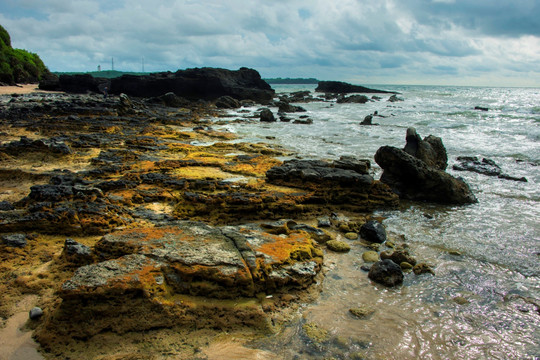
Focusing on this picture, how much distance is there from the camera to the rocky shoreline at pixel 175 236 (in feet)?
10.3

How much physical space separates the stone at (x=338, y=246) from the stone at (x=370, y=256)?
27cm

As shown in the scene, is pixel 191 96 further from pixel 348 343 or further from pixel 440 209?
pixel 348 343

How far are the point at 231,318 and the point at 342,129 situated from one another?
18643 millimetres

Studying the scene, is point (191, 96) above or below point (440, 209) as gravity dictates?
above

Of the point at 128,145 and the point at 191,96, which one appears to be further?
the point at 191,96

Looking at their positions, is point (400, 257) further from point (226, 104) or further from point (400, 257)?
point (226, 104)

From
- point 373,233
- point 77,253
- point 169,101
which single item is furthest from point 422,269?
point 169,101

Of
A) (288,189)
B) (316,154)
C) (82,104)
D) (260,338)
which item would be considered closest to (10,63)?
(82,104)

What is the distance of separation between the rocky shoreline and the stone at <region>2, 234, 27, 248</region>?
0.02m

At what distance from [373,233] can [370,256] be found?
68 centimetres

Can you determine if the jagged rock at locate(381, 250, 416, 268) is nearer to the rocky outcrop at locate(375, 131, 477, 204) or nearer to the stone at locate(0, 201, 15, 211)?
the rocky outcrop at locate(375, 131, 477, 204)

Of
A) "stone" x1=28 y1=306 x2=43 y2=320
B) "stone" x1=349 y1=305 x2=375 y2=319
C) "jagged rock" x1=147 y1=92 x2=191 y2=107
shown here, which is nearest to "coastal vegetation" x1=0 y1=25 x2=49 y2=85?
"jagged rock" x1=147 y1=92 x2=191 y2=107

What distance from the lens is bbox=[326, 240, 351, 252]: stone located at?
5076 millimetres

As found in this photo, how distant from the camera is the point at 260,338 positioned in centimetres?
316
